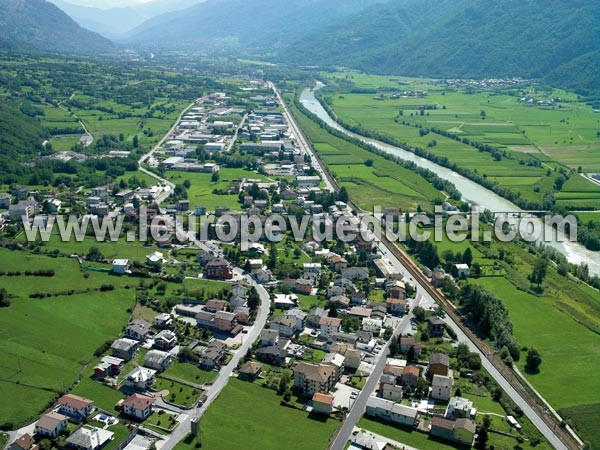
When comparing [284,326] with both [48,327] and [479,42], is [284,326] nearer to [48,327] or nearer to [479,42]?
[48,327]

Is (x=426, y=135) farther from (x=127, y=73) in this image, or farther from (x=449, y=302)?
(x=127, y=73)

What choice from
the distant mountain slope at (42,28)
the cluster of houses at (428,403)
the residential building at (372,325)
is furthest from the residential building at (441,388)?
the distant mountain slope at (42,28)

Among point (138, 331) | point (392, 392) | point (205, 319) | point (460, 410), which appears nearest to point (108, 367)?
point (138, 331)

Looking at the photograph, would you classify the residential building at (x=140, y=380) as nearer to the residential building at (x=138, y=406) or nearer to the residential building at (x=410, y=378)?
the residential building at (x=138, y=406)

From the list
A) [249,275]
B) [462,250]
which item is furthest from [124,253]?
[462,250]

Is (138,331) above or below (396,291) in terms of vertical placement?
below

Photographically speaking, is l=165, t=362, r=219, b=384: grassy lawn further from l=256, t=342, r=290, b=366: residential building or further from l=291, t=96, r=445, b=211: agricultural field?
l=291, t=96, r=445, b=211: agricultural field
